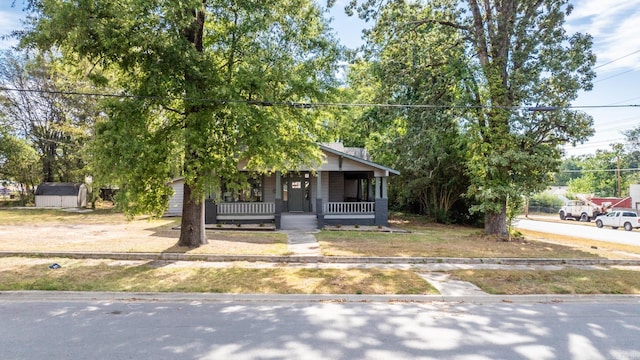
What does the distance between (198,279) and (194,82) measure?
5178 mm

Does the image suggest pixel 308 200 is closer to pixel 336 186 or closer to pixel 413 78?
pixel 336 186

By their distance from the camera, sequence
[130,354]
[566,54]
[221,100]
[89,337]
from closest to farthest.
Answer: [130,354], [89,337], [221,100], [566,54]

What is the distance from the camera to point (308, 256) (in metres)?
10.2

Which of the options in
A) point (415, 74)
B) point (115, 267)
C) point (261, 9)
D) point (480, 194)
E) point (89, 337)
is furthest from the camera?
point (415, 74)

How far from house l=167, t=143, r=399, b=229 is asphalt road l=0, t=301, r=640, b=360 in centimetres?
1180

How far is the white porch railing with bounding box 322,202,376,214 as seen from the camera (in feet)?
65.5

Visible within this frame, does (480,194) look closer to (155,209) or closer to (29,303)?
(155,209)

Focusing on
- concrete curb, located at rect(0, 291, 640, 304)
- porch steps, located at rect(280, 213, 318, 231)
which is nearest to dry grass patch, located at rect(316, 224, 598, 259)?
porch steps, located at rect(280, 213, 318, 231)

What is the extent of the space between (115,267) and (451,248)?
33.2 feet

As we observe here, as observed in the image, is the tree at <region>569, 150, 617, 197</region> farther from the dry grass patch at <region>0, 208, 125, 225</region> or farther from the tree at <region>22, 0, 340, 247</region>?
the dry grass patch at <region>0, 208, 125, 225</region>

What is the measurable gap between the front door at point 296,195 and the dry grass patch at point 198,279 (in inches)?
478

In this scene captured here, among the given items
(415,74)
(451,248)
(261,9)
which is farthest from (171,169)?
(415,74)

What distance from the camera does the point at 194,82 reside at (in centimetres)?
991

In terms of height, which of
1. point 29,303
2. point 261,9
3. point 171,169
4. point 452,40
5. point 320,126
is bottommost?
point 29,303
